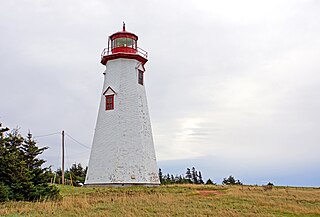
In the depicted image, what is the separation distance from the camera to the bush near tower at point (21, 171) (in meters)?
17.2

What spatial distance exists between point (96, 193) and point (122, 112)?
27.5 feet

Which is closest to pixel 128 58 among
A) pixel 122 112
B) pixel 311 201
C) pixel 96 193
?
pixel 122 112

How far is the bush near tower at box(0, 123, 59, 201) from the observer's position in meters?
17.2

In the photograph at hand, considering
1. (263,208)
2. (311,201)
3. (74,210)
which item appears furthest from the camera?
(311,201)

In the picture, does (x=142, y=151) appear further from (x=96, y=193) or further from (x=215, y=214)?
(x=215, y=214)

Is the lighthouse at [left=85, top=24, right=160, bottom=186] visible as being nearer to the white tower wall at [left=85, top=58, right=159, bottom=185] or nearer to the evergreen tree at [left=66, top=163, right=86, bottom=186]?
the white tower wall at [left=85, top=58, right=159, bottom=185]

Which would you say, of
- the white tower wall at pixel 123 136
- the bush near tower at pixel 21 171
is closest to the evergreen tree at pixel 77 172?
the white tower wall at pixel 123 136

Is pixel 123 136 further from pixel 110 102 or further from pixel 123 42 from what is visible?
pixel 123 42

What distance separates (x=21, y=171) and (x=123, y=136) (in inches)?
470

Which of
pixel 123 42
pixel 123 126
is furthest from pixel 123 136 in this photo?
pixel 123 42

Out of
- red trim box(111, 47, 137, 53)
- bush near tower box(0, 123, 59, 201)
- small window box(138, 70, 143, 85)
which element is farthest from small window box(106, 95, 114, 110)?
bush near tower box(0, 123, 59, 201)

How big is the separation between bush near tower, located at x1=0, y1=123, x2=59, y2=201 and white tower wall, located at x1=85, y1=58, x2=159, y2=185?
9.24 m

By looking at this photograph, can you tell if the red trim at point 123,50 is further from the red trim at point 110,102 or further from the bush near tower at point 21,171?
the bush near tower at point 21,171

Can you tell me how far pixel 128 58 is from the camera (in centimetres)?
3081
